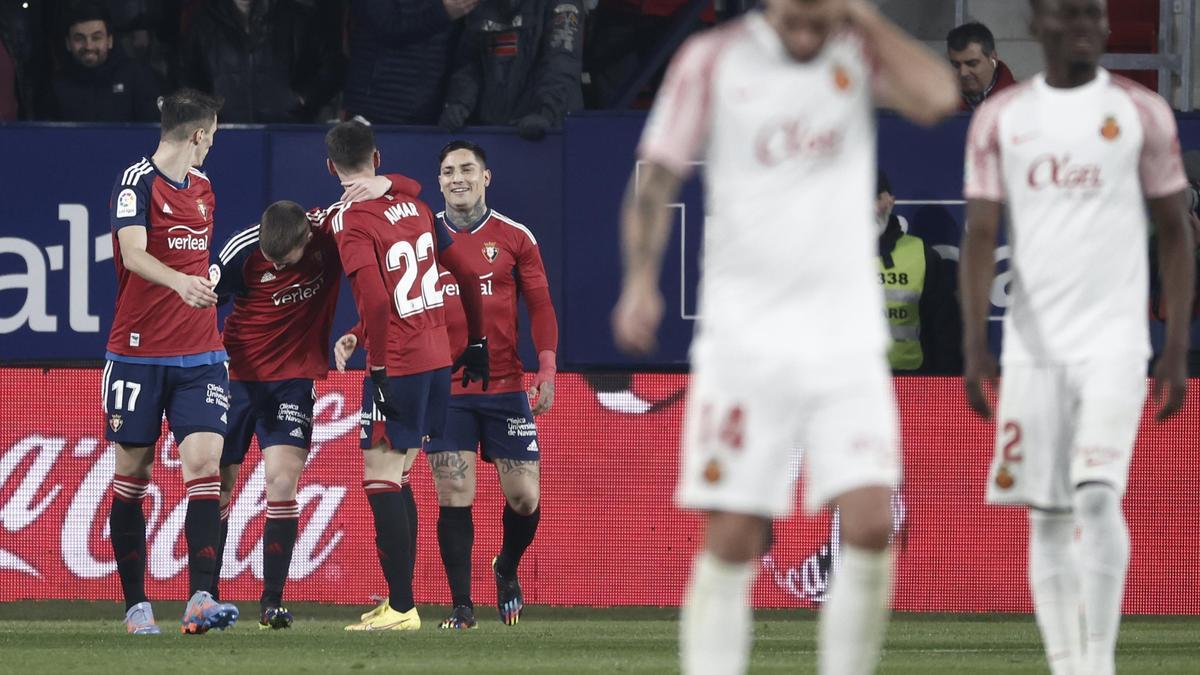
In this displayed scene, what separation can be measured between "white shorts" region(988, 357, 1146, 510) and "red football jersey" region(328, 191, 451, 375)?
148 inches

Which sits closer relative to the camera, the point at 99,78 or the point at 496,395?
the point at 496,395

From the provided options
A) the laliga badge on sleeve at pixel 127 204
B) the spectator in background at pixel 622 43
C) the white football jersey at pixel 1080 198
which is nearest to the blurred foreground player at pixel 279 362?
the laliga badge on sleeve at pixel 127 204

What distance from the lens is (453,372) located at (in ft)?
31.8

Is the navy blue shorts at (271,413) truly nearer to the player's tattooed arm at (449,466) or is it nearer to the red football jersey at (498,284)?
the player's tattooed arm at (449,466)

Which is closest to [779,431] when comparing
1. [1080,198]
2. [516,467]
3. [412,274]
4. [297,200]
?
[1080,198]

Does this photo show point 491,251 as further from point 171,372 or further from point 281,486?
point 171,372

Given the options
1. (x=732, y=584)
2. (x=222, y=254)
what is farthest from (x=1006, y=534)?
(x=732, y=584)

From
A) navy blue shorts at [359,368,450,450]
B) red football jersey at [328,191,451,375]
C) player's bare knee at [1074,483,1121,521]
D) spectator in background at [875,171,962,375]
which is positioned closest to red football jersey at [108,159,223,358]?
red football jersey at [328,191,451,375]

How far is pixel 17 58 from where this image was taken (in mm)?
11773

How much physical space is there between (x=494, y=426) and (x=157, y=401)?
73.7 inches

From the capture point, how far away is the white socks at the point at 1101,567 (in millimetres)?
5508

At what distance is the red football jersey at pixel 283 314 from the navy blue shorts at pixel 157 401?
2.12 feet

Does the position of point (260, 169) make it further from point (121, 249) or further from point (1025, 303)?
point (1025, 303)

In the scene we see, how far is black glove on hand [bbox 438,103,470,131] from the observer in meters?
Result: 11.0
